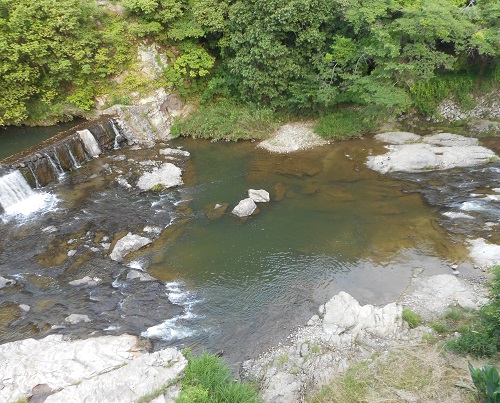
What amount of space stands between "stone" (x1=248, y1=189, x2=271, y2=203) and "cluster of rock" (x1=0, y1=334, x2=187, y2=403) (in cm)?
834

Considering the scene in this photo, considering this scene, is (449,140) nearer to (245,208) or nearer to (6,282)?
(245,208)

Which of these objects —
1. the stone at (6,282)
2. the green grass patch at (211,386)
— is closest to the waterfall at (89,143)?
the stone at (6,282)

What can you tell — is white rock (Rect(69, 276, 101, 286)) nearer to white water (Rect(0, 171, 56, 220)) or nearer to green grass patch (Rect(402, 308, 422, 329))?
white water (Rect(0, 171, 56, 220))

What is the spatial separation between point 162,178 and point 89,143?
5.18 metres

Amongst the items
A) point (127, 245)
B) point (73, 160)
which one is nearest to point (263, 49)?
point (73, 160)

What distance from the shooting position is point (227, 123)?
22203 millimetres

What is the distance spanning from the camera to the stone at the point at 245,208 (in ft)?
52.0

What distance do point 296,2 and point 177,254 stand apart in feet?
43.9

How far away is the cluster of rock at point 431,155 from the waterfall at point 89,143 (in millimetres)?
14357

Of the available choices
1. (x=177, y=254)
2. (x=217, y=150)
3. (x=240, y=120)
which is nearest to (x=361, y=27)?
(x=240, y=120)

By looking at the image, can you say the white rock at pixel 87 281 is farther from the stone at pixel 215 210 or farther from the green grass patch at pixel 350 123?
the green grass patch at pixel 350 123

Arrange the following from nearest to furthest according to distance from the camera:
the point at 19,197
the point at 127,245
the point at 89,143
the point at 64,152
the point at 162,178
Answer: the point at 127,245 → the point at 19,197 → the point at 162,178 → the point at 64,152 → the point at 89,143

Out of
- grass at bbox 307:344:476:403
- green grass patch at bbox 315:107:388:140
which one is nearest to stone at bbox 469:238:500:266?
grass at bbox 307:344:476:403

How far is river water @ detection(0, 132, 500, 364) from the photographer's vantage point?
36.8ft
